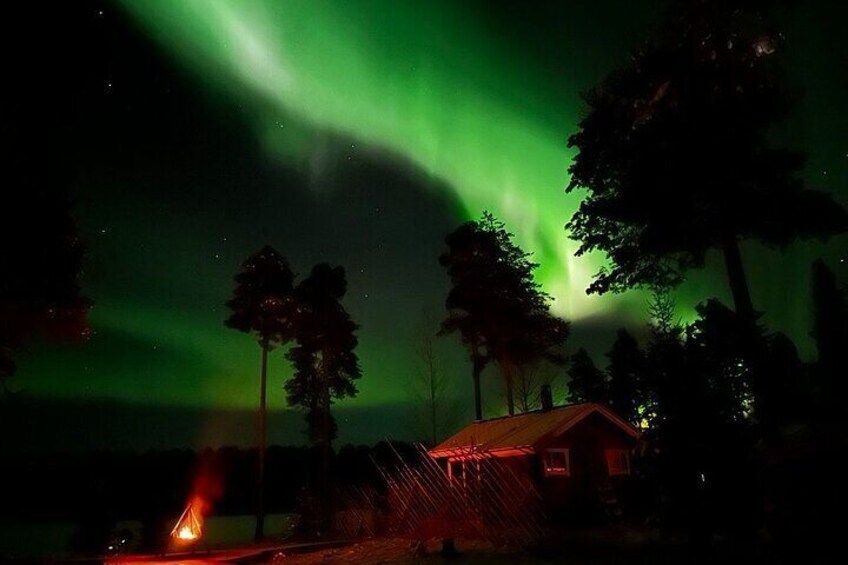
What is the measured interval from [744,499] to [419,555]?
1085cm

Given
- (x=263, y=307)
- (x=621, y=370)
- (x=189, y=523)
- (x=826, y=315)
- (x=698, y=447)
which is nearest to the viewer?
(x=698, y=447)

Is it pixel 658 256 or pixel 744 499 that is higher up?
pixel 658 256

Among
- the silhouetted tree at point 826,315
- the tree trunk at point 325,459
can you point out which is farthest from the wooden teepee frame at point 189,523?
the silhouetted tree at point 826,315

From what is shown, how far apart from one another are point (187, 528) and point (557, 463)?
15.4 m

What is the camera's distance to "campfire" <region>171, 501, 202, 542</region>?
27.1 metres

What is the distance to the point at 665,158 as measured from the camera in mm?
18719

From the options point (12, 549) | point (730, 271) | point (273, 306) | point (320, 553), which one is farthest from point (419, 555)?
point (12, 549)

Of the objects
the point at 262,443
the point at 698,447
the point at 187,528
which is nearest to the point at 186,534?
the point at 187,528

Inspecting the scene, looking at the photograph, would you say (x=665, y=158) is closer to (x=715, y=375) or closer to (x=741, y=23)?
(x=741, y=23)

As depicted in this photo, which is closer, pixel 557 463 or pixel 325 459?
pixel 557 463

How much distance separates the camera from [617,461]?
28.3 m

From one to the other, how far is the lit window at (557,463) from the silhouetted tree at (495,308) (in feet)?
45.4

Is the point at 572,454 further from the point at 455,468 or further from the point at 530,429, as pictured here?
the point at 455,468

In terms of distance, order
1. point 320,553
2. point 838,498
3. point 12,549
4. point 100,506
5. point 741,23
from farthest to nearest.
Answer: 1. point 12,549
2. point 100,506
3. point 320,553
4. point 741,23
5. point 838,498
